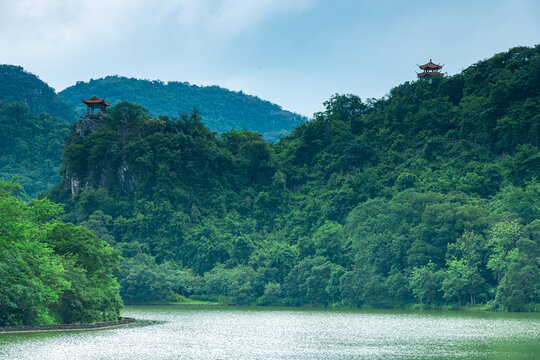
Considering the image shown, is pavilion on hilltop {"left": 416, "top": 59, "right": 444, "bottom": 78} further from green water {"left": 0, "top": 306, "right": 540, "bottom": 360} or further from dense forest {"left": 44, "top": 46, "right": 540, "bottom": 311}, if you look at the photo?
green water {"left": 0, "top": 306, "right": 540, "bottom": 360}

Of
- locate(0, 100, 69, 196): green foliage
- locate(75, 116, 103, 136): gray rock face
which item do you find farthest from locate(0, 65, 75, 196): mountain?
locate(75, 116, 103, 136): gray rock face

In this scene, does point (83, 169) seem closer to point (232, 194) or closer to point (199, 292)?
point (232, 194)

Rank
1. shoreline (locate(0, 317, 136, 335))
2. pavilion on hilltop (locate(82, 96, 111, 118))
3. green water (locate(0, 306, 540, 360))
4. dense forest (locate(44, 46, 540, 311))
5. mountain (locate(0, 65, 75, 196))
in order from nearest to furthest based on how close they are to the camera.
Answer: green water (locate(0, 306, 540, 360)), shoreline (locate(0, 317, 136, 335)), dense forest (locate(44, 46, 540, 311)), pavilion on hilltop (locate(82, 96, 111, 118)), mountain (locate(0, 65, 75, 196))

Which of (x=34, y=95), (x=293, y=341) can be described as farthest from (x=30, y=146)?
(x=293, y=341)

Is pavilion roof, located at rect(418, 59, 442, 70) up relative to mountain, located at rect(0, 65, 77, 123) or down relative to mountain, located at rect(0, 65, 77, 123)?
down

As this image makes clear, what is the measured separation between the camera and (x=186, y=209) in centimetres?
11844

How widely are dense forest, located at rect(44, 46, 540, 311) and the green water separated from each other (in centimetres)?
2216

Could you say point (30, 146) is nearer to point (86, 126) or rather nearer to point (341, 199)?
point (86, 126)

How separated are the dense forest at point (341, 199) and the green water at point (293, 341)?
22162 mm

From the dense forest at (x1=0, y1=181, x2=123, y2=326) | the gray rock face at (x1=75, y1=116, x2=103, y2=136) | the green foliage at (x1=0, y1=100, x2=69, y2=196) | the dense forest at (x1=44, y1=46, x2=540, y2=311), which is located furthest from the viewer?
the green foliage at (x1=0, y1=100, x2=69, y2=196)

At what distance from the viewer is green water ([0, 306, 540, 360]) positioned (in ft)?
110

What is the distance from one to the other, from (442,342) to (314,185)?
82.3 meters

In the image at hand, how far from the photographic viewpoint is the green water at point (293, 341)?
110 ft

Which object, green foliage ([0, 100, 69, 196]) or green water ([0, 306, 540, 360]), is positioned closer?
green water ([0, 306, 540, 360])
